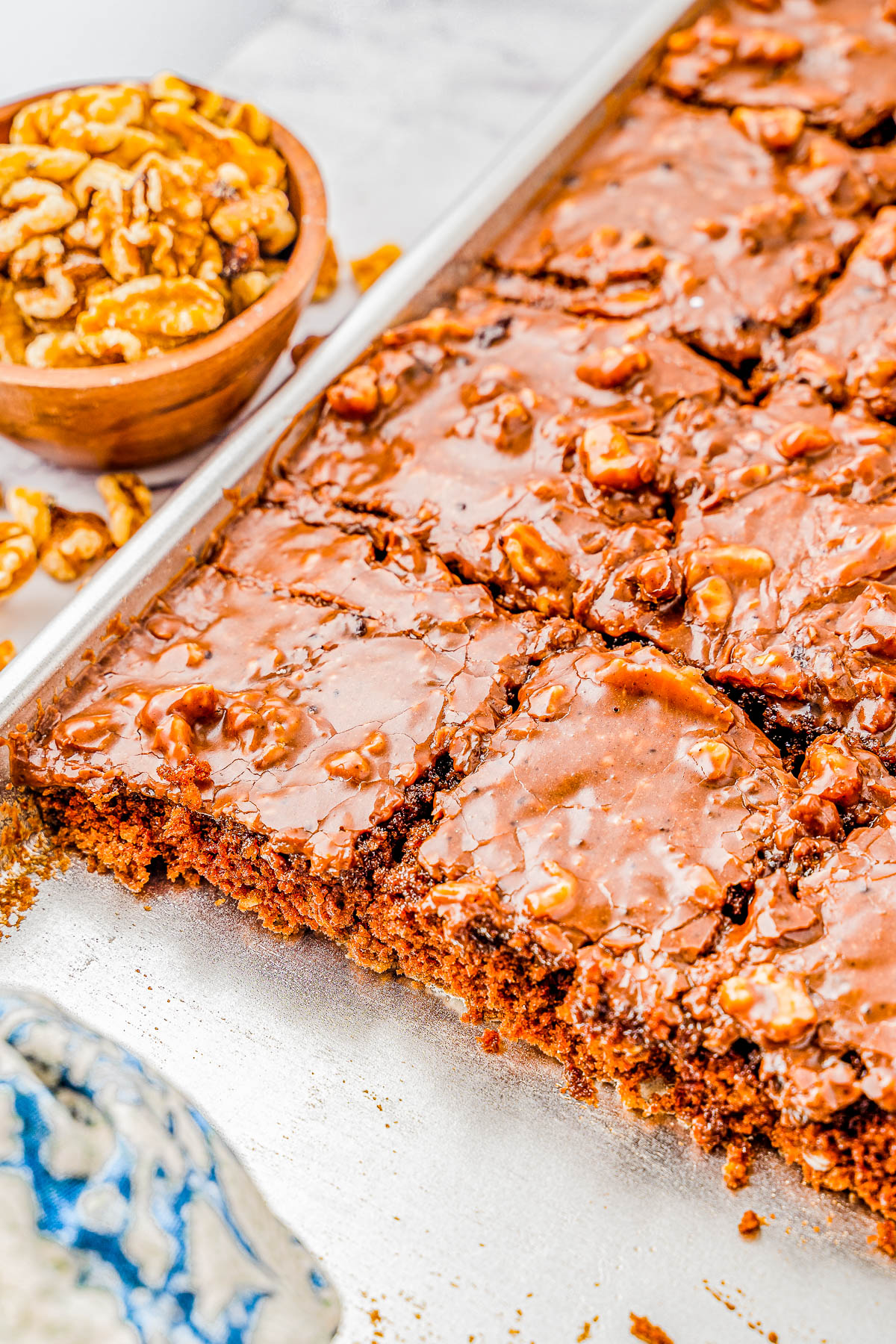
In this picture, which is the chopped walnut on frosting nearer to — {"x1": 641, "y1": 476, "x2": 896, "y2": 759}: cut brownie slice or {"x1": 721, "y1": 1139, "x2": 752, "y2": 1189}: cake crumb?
{"x1": 641, "y1": 476, "x2": 896, "y2": 759}: cut brownie slice

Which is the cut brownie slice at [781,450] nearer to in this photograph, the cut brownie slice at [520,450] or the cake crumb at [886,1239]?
the cut brownie slice at [520,450]

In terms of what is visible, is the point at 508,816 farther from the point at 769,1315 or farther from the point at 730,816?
the point at 769,1315

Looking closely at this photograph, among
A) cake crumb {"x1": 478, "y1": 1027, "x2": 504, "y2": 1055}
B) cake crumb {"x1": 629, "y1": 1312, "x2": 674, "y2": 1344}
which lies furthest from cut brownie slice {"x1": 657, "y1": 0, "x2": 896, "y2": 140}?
cake crumb {"x1": 629, "y1": 1312, "x2": 674, "y2": 1344}

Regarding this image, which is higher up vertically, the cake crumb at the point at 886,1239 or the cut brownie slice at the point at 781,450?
the cut brownie slice at the point at 781,450

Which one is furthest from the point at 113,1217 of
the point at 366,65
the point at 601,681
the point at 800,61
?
the point at 366,65

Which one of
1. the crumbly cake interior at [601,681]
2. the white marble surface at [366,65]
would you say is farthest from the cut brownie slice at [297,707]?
the white marble surface at [366,65]

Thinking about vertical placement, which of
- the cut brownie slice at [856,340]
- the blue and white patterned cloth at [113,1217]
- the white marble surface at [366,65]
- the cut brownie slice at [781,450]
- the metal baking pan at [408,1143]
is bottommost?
the metal baking pan at [408,1143]

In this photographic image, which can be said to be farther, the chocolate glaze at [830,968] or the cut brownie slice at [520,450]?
the cut brownie slice at [520,450]

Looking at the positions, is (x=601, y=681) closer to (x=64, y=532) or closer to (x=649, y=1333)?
(x=649, y=1333)
